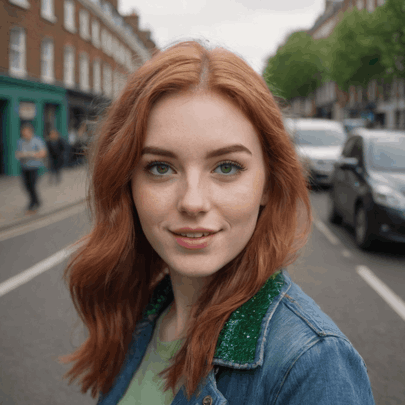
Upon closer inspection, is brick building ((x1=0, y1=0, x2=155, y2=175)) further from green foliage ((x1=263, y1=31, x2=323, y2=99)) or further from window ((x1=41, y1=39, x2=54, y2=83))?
green foliage ((x1=263, y1=31, x2=323, y2=99))

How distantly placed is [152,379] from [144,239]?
475mm

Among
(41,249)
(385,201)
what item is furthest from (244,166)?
(41,249)

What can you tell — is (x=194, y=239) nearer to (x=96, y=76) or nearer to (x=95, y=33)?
(x=96, y=76)

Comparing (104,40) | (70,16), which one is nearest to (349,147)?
(70,16)

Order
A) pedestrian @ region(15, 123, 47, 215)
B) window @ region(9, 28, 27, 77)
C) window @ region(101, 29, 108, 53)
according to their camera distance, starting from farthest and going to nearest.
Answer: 1. window @ region(101, 29, 108, 53)
2. window @ region(9, 28, 27, 77)
3. pedestrian @ region(15, 123, 47, 215)

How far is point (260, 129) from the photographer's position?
47.1 inches

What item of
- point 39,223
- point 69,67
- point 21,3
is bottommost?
point 39,223

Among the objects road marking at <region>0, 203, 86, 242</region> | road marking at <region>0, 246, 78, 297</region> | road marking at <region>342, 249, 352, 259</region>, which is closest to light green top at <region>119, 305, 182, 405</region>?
road marking at <region>0, 246, 78, 297</region>

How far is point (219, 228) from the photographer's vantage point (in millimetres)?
1175

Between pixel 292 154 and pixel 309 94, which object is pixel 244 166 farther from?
pixel 309 94

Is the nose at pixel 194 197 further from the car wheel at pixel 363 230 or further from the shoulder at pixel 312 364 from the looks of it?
the car wheel at pixel 363 230

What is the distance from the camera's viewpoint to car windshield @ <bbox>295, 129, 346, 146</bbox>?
14.8 metres

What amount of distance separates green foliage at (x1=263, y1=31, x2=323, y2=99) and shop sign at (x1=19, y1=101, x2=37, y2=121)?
4235 centimetres

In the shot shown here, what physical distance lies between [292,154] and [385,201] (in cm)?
561
